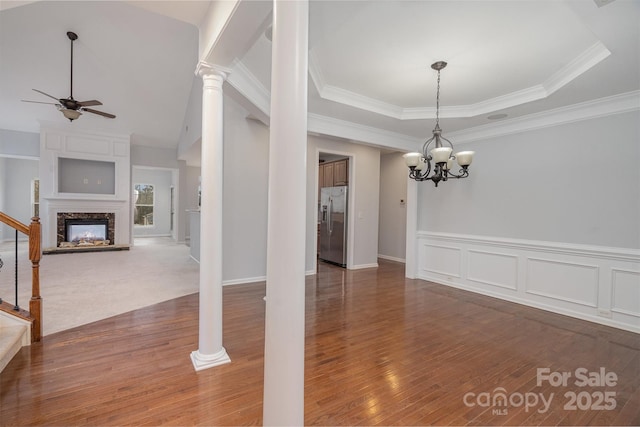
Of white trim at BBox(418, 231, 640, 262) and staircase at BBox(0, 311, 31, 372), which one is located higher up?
white trim at BBox(418, 231, 640, 262)

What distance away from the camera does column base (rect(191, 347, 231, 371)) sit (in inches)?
90.7

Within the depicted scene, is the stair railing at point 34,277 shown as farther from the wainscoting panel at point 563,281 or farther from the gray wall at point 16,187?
the gray wall at point 16,187

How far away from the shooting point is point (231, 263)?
464cm

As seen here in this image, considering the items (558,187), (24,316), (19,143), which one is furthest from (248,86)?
(19,143)

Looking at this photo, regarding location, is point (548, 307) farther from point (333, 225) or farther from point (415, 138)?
point (333, 225)

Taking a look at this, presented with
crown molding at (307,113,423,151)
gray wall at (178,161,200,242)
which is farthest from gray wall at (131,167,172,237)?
crown molding at (307,113,423,151)

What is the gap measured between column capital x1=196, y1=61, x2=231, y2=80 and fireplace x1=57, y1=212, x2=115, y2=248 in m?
7.18

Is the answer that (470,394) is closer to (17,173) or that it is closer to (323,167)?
(323,167)

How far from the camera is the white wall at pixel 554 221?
329 centimetres

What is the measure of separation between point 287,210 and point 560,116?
4.30m

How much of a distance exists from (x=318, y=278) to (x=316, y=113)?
110 inches

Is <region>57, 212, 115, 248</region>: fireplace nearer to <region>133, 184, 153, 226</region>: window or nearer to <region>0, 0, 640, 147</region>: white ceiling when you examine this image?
<region>0, 0, 640, 147</region>: white ceiling

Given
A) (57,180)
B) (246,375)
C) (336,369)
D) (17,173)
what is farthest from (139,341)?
(17,173)

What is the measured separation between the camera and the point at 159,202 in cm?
1080
